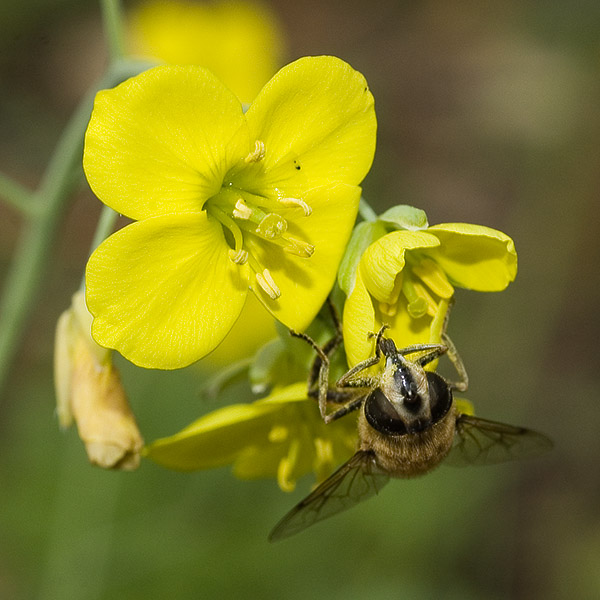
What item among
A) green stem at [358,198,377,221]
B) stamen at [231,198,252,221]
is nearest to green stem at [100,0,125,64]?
stamen at [231,198,252,221]

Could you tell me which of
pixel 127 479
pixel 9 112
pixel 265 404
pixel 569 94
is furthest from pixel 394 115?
pixel 265 404

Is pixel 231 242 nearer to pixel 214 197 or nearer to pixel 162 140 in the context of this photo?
pixel 214 197

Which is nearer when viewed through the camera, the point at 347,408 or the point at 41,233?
the point at 347,408

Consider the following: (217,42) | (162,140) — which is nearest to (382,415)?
(162,140)

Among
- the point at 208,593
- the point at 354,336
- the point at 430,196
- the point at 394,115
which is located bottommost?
the point at 208,593

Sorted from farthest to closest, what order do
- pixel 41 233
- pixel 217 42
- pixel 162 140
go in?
pixel 217 42 → pixel 41 233 → pixel 162 140

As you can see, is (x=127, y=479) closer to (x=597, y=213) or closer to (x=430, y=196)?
(x=430, y=196)

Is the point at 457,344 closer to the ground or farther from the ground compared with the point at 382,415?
closer to the ground

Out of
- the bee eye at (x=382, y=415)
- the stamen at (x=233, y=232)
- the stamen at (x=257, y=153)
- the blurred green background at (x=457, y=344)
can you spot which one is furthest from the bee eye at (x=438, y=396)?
the blurred green background at (x=457, y=344)

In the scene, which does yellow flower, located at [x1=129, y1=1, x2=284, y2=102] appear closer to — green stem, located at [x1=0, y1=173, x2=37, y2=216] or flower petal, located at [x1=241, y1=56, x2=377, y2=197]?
green stem, located at [x1=0, y1=173, x2=37, y2=216]
